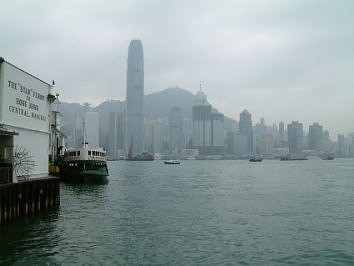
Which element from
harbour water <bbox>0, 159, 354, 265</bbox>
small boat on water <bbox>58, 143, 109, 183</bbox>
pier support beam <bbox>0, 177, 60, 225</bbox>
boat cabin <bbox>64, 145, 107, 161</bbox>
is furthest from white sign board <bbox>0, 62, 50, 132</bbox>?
boat cabin <bbox>64, 145, 107, 161</bbox>

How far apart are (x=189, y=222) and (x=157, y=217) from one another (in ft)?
12.9

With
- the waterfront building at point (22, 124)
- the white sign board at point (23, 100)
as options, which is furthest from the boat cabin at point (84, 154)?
the white sign board at point (23, 100)

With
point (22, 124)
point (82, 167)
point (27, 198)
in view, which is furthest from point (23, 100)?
point (82, 167)

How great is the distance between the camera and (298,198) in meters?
54.5

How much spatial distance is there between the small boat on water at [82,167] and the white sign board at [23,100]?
3546 cm

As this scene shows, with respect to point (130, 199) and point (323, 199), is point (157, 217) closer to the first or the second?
point (130, 199)

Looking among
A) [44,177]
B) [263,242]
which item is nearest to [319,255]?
[263,242]

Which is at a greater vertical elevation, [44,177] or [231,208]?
[44,177]

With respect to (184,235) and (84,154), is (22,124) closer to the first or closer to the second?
(184,235)

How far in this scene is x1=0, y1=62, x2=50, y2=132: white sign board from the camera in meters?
32.6

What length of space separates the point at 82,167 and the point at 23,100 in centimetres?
4087

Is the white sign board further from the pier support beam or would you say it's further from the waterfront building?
the pier support beam

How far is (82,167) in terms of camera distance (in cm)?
7556

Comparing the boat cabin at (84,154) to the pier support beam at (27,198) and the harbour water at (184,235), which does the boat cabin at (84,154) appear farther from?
the pier support beam at (27,198)
